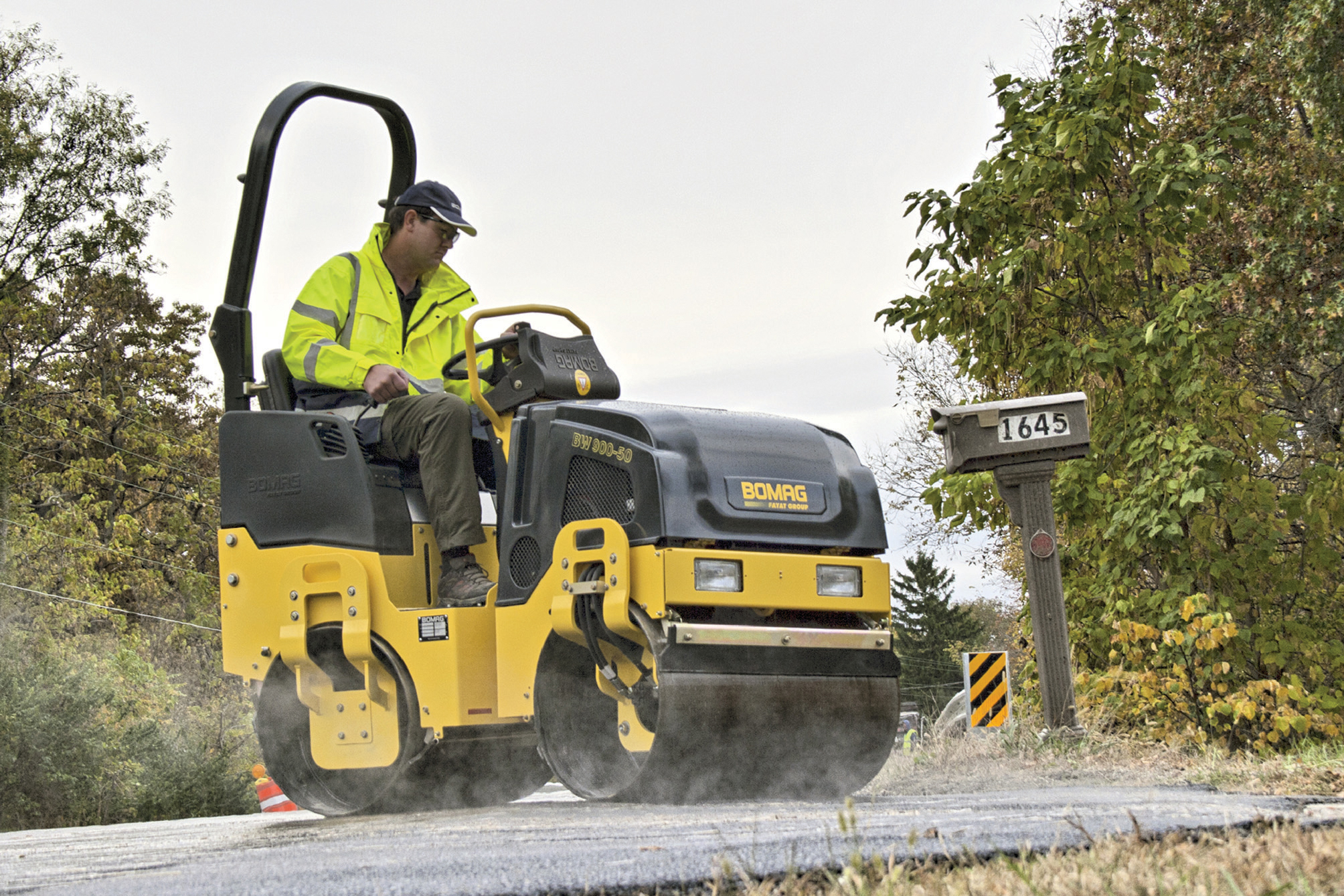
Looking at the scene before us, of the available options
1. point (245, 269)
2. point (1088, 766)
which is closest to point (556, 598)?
point (245, 269)

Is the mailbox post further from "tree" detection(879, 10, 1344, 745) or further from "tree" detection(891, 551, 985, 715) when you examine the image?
"tree" detection(891, 551, 985, 715)

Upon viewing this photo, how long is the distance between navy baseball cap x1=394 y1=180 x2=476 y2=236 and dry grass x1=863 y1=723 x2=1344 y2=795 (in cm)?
289

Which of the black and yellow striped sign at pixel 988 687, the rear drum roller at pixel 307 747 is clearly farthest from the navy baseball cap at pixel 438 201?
the black and yellow striped sign at pixel 988 687

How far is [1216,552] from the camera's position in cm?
811

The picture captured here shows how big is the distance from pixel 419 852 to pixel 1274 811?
1.89m

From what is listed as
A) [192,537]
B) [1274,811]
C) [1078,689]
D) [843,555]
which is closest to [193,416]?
[192,537]

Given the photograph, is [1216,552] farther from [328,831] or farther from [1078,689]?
[328,831]

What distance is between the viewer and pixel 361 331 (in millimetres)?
6152

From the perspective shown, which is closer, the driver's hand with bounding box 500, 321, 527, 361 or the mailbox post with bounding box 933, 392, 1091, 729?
the driver's hand with bounding box 500, 321, 527, 361

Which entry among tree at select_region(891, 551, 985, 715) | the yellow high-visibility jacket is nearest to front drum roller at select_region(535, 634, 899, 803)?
the yellow high-visibility jacket

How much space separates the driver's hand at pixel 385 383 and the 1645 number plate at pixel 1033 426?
3267mm

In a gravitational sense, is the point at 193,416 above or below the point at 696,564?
above

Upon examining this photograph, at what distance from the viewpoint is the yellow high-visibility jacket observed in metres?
6.06

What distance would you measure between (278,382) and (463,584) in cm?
143
